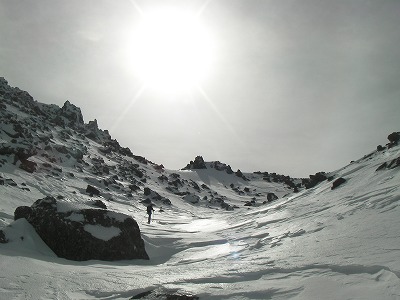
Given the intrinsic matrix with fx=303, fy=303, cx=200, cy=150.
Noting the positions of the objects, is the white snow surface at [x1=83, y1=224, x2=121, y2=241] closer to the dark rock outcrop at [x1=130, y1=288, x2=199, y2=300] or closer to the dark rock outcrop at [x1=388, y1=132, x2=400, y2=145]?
the dark rock outcrop at [x1=130, y1=288, x2=199, y2=300]

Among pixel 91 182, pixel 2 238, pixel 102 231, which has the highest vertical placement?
pixel 91 182

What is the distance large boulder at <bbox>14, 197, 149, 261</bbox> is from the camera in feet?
35.6

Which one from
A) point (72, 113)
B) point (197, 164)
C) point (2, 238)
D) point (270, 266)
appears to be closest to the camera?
point (270, 266)

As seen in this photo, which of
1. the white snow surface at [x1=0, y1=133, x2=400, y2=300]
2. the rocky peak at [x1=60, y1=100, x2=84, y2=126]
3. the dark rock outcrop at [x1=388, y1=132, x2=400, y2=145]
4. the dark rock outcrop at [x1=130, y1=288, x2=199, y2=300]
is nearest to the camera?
the white snow surface at [x1=0, y1=133, x2=400, y2=300]

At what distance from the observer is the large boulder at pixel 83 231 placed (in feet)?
35.6

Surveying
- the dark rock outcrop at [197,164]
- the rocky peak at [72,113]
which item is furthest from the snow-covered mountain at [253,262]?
the dark rock outcrop at [197,164]

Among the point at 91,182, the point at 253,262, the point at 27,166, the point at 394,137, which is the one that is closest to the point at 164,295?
the point at 253,262

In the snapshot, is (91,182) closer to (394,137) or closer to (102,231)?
(102,231)

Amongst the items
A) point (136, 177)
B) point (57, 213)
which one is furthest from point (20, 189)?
point (136, 177)

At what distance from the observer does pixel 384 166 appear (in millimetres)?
15375

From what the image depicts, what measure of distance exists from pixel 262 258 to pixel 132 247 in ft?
18.7

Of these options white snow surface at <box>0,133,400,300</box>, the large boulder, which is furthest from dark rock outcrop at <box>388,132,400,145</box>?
the large boulder

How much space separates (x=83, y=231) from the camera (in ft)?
36.7

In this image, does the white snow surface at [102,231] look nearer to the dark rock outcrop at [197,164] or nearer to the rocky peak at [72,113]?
the rocky peak at [72,113]
